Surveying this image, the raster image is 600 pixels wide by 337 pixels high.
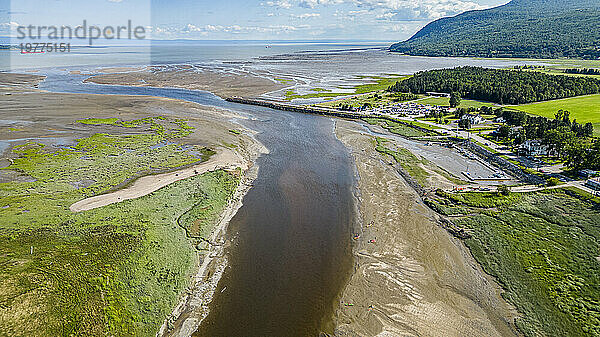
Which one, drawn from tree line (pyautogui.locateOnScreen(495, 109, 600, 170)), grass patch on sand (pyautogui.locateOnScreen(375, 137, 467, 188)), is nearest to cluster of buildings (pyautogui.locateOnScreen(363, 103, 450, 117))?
tree line (pyautogui.locateOnScreen(495, 109, 600, 170))

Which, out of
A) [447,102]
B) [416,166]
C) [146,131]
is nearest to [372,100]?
[447,102]

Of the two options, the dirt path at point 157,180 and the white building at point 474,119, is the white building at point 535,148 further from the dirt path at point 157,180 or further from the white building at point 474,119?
the dirt path at point 157,180

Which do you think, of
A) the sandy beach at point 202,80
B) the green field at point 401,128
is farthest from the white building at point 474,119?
the sandy beach at point 202,80

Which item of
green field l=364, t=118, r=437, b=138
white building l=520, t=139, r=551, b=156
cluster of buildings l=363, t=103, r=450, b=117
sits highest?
cluster of buildings l=363, t=103, r=450, b=117

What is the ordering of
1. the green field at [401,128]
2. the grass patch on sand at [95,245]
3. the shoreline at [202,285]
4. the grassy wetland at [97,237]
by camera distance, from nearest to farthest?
the grass patch on sand at [95,245] → the grassy wetland at [97,237] → the shoreline at [202,285] → the green field at [401,128]

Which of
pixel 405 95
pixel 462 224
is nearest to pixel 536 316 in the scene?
pixel 462 224

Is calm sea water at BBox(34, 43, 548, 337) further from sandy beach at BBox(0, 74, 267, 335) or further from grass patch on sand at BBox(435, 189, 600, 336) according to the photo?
grass patch on sand at BBox(435, 189, 600, 336)
